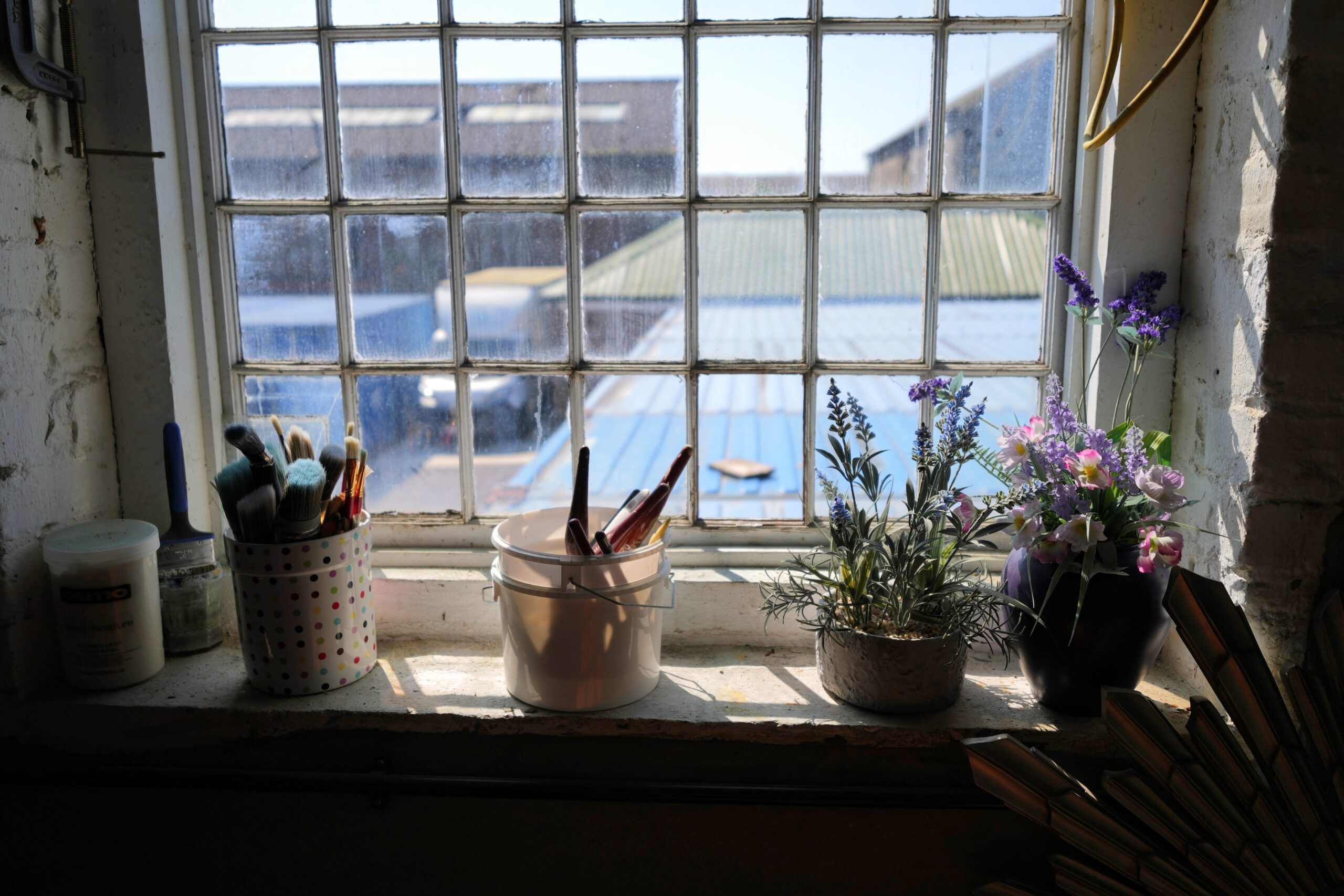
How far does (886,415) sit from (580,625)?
0.61m

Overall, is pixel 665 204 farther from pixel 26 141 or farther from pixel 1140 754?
pixel 1140 754

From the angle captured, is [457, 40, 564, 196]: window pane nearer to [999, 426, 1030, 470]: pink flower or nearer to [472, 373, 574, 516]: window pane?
[472, 373, 574, 516]: window pane

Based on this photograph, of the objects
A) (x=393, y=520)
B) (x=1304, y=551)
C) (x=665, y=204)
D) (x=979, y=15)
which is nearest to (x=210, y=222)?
(x=393, y=520)

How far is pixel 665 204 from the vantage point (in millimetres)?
1414

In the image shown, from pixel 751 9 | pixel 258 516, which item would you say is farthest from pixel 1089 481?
pixel 258 516

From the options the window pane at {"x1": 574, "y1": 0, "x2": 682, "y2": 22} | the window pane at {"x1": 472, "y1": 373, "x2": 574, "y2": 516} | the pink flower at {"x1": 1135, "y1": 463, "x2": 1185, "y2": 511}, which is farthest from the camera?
the window pane at {"x1": 472, "y1": 373, "x2": 574, "y2": 516}

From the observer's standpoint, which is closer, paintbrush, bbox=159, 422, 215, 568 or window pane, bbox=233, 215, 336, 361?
paintbrush, bbox=159, 422, 215, 568

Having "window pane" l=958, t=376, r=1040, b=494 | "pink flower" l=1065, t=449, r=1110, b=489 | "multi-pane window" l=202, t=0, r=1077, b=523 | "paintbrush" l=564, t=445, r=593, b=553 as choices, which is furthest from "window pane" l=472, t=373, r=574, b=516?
"pink flower" l=1065, t=449, r=1110, b=489

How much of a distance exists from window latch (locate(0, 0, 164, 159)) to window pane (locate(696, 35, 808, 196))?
0.81 m

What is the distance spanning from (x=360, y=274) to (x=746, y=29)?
714 mm

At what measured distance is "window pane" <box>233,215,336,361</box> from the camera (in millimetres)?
1455

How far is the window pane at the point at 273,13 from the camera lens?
140cm

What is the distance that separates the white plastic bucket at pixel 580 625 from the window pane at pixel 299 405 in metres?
0.42

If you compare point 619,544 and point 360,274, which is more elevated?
point 360,274
